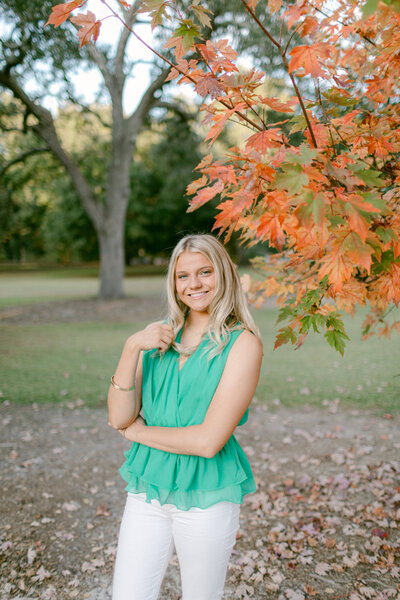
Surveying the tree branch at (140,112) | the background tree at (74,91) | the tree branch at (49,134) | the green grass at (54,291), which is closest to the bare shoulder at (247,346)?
the background tree at (74,91)

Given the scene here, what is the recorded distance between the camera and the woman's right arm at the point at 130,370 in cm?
206

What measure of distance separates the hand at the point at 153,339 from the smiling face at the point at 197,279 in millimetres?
189

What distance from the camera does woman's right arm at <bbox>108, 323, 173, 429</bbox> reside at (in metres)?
2.06

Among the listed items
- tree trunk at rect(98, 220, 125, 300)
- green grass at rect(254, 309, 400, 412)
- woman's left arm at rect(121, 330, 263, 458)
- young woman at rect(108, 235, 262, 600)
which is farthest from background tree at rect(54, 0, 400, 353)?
tree trunk at rect(98, 220, 125, 300)

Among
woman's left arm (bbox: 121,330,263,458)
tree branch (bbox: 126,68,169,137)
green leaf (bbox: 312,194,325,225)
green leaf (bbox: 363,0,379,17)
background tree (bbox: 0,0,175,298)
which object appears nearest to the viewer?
green leaf (bbox: 363,0,379,17)

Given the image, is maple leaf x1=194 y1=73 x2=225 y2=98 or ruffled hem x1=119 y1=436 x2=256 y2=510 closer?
maple leaf x1=194 y1=73 x2=225 y2=98

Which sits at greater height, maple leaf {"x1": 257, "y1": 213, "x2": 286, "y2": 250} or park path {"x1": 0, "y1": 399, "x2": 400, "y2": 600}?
maple leaf {"x1": 257, "y1": 213, "x2": 286, "y2": 250}

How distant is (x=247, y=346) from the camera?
2.00m

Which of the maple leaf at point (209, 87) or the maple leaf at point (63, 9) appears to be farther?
the maple leaf at point (209, 87)

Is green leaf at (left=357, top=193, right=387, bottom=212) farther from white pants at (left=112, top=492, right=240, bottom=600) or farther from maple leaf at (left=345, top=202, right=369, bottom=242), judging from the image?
white pants at (left=112, top=492, right=240, bottom=600)

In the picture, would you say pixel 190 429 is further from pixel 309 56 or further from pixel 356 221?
pixel 309 56

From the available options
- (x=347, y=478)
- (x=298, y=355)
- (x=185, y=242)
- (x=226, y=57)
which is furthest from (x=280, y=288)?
(x=298, y=355)

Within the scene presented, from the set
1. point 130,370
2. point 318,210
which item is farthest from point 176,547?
point 318,210

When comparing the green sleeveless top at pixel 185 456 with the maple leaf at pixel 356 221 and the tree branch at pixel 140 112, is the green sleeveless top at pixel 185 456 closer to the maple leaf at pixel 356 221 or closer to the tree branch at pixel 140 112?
the maple leaf at pixel 356 221
